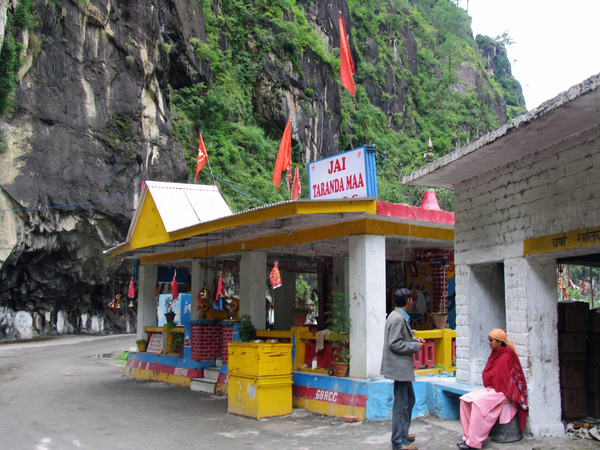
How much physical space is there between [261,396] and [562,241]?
5114 mm

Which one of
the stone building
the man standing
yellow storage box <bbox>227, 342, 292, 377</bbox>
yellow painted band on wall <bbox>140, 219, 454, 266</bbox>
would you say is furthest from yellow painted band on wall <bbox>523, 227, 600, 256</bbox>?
yellow storage box <bbox>227, 342, 292, 377</bbox>

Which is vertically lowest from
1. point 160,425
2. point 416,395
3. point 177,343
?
point 160,425

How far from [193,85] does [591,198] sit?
3259 centimetres

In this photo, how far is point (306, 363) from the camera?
9.77m

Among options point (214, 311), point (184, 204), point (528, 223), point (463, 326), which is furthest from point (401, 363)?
point (184, 204)

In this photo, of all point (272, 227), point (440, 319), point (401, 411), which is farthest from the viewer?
point (440, 319)

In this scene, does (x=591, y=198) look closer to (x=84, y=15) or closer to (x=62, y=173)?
(x=62, y=173)

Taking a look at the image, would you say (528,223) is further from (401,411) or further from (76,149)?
(76,149)

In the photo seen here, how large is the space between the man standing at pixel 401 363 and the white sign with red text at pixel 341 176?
3563 millimetres

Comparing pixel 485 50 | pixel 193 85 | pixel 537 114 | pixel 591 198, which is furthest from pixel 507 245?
pixel 485 50

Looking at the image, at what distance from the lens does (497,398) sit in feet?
19.9

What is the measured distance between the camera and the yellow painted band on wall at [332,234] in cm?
874

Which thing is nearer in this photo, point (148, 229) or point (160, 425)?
point (160, 425)

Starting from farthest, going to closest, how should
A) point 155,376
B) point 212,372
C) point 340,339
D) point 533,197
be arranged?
point 155,376
point 212,372
point 340,339
point 533,197
